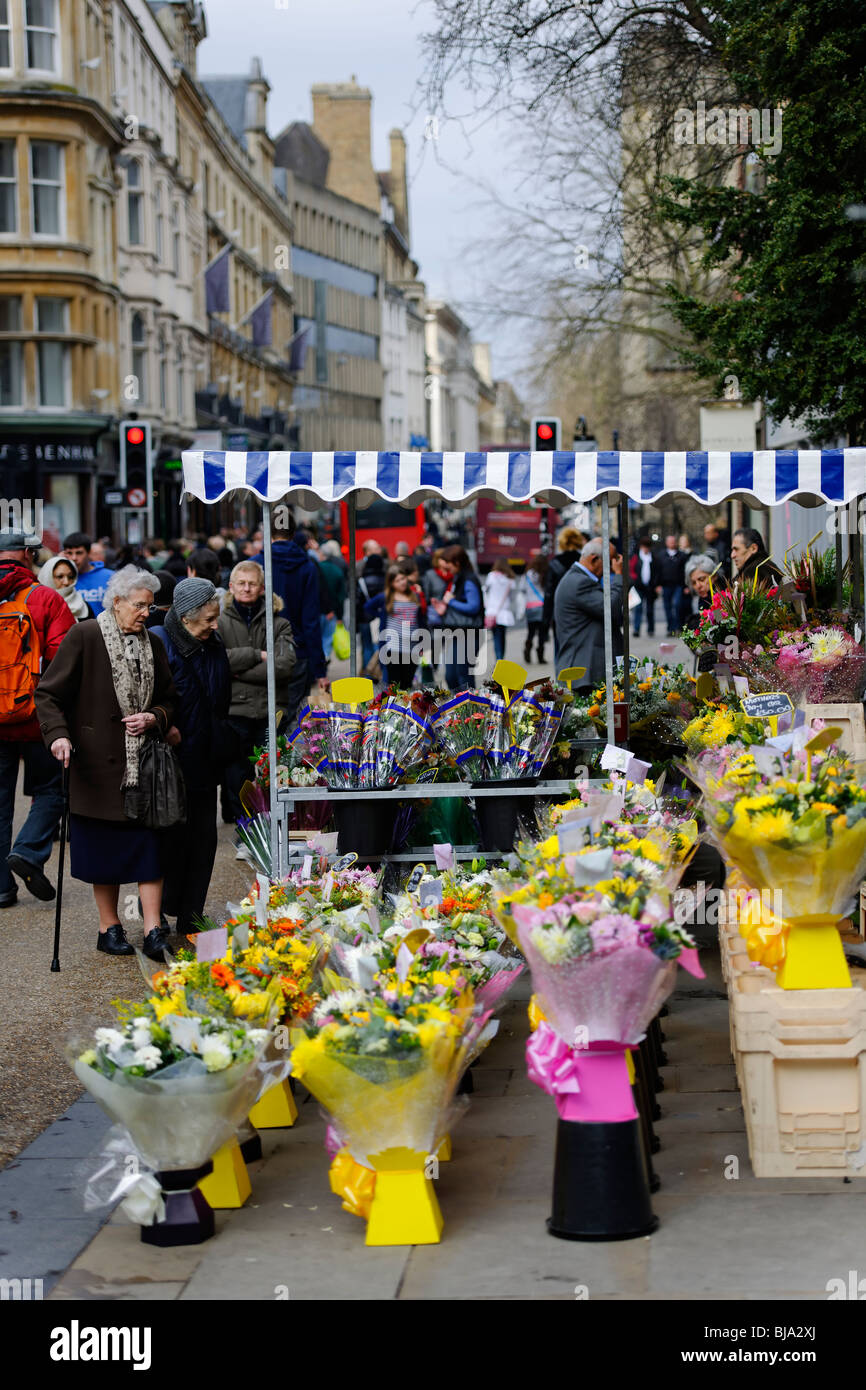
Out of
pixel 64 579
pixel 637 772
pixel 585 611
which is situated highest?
pixel 64 579

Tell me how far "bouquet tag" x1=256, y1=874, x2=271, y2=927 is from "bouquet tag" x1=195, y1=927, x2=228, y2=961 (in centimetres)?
44

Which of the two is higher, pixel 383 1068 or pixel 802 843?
pixel 802 843

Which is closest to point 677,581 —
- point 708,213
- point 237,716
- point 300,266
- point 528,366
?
point 528,366

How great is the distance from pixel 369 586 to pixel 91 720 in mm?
16279

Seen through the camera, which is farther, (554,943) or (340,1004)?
(340,1004)

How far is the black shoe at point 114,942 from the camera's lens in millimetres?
9031

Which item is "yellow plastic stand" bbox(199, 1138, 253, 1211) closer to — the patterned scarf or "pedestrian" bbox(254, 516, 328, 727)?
the patterned scarf

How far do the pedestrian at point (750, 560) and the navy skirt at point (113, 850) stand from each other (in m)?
4.76

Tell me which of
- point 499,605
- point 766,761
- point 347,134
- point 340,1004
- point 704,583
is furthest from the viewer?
point 347,134

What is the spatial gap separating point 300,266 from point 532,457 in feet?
264

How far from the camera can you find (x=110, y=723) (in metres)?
8.59

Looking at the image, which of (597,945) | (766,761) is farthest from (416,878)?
(597,945)

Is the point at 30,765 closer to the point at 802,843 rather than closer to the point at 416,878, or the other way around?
the point at 416,878

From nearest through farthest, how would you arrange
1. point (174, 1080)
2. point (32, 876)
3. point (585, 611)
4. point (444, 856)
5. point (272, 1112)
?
point (174, 1080)
point (272, 1112)
point (444, 856)
point (32, 876)
point (585, 611)
